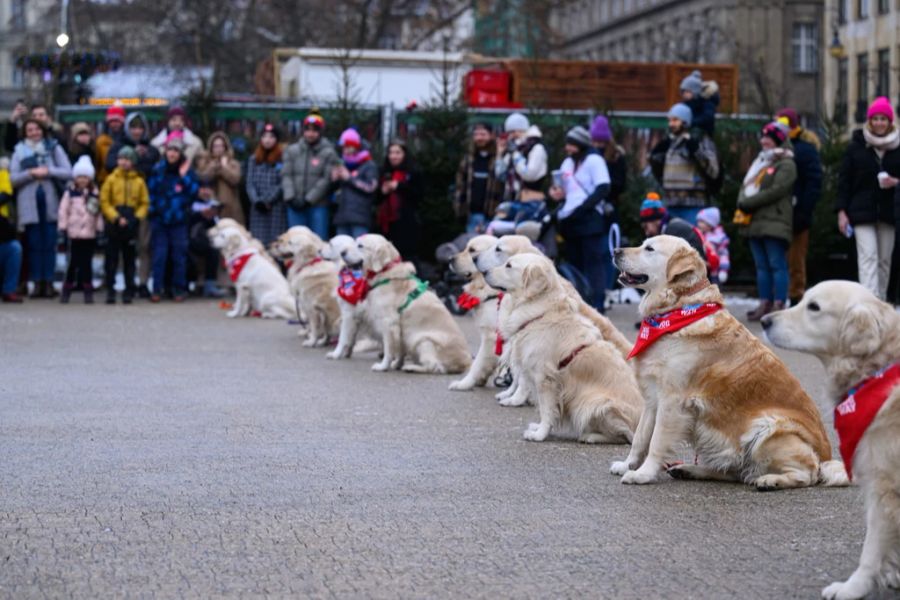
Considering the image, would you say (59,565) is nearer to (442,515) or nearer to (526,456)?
(442,515)

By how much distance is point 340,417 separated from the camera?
9.88 meters

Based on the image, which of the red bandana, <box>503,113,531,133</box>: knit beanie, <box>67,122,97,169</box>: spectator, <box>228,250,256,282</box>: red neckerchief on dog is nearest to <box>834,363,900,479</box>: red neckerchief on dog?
the red bandana

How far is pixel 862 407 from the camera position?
18.0ft

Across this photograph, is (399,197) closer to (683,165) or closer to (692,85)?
(692,85)

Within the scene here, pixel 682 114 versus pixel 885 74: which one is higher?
pixel 885 74

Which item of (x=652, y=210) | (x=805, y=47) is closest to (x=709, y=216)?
(x=652, y=210)

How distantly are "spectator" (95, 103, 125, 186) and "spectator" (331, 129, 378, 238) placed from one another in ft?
10.7

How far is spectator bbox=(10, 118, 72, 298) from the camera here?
1892 centimetres

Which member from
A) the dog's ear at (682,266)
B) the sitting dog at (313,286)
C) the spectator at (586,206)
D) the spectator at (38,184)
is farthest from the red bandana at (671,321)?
the spectator at (38,184)

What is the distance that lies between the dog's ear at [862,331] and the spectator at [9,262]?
14685 mm

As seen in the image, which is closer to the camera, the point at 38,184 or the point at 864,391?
the point at 864,391

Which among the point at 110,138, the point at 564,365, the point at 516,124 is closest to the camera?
the point at 564,365

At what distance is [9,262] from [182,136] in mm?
2875

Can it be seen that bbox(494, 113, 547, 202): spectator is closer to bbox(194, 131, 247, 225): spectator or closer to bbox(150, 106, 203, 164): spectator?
bbox(194, 131, 247, 225): spectator
